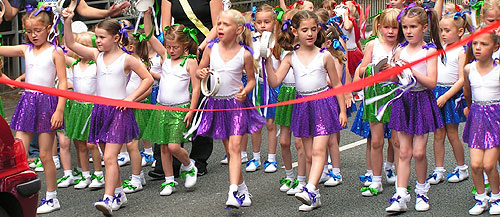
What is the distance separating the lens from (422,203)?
7637 millimetres

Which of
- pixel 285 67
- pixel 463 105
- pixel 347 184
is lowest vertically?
pixel 347 184

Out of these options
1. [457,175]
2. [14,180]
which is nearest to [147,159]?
[457,175]

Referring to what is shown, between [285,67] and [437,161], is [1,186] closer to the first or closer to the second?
[285,67]

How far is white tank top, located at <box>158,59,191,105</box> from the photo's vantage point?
28.6 feet

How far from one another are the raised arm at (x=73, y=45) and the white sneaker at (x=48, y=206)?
1.32m

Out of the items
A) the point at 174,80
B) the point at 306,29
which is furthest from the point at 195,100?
the point at 306,29

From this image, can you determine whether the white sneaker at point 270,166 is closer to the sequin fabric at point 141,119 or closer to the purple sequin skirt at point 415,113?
the sequin fabric at point 141,119

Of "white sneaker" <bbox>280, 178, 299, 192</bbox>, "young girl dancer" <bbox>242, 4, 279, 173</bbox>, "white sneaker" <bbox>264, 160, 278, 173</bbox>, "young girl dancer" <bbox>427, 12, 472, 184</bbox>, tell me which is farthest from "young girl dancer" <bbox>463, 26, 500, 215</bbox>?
"white sneaker" <bbox>264, 160, 278, 173</bbox>

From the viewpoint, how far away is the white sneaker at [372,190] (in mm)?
8195

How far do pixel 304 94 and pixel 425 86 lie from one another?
104cm

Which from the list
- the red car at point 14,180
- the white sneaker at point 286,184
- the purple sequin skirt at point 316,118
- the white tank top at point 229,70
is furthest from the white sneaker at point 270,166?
the red car at point 14,180

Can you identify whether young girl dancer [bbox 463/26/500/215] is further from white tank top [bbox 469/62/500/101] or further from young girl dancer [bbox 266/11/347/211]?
young girl dancer [bbox 266/11/347/211]

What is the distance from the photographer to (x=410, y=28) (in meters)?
7.68

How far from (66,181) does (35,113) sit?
1.10 meters
